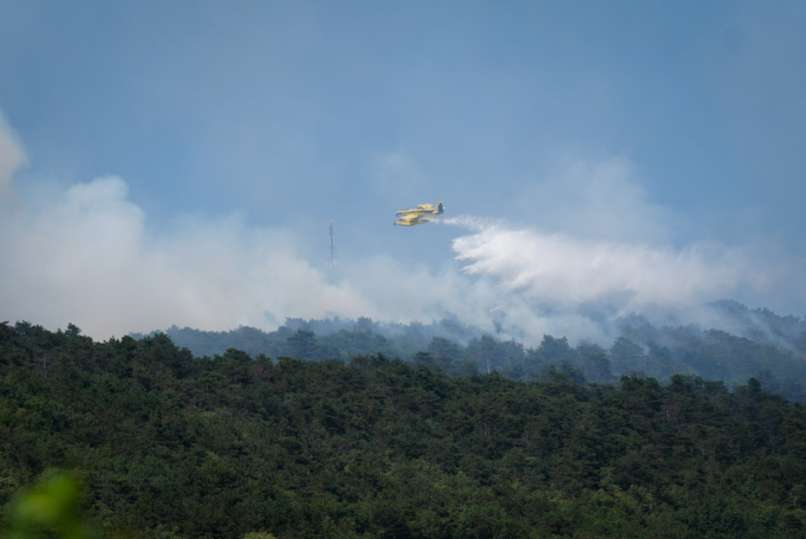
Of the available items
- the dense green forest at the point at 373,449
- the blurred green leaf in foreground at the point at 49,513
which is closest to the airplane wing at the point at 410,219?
the dense green forest at the point at 373,449

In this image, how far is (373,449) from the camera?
211 feet

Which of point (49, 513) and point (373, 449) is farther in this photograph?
point (373, 449)

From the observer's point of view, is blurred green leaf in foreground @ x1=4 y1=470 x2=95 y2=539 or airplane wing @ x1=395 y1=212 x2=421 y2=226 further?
airplane wing @ x1=395 y1=212 x2=421 y2=226

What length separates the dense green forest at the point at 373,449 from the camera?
46.7 m

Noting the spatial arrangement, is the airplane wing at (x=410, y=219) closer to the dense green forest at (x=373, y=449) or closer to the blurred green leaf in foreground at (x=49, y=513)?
the dense green forest at (x=373, y=449)

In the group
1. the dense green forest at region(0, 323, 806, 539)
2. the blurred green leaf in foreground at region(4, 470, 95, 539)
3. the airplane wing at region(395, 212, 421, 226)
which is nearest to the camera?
the blurred green leaf in foreground at region(4, 470, 95, 539)

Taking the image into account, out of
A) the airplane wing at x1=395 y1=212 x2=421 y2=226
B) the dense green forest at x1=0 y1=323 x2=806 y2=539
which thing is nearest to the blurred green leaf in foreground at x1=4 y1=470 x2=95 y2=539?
the dense green forest at x1=0 y1=323 x2=806 y2=539

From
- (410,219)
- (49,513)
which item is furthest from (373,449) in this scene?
(49,513)

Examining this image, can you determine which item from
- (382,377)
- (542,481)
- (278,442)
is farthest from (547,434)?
(278,442)

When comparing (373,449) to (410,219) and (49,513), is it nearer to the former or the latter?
(410,219)

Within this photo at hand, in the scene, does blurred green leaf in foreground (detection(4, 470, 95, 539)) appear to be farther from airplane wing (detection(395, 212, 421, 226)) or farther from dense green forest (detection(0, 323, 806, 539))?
airplane wing (detection(395, 212, 421, 226))

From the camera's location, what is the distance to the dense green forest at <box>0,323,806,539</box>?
4672 centimetres

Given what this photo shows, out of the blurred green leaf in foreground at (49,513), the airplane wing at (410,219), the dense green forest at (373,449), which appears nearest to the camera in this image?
the blurred green leaf in foreground at (49,513)

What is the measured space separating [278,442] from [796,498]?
32.7 meters
